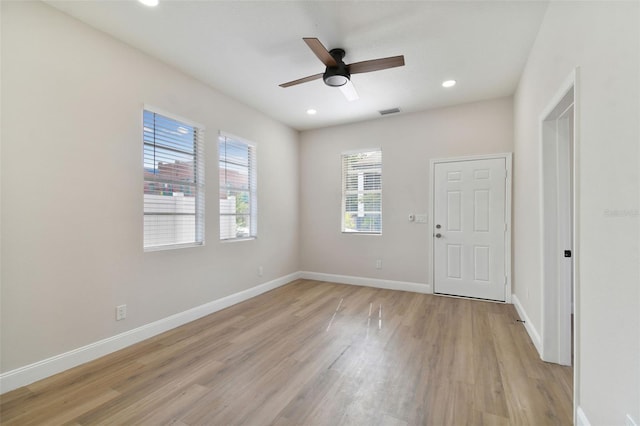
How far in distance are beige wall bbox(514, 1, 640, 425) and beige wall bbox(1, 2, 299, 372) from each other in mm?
3544

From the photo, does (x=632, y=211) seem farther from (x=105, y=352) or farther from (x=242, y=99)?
(x=242, y=99)

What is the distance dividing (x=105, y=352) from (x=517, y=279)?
15.7 feet

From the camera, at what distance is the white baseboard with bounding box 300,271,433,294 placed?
4511 millimetres

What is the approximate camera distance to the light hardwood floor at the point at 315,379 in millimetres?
1764

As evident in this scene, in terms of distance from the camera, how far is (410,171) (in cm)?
462

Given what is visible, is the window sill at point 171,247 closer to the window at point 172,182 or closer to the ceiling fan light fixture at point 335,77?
the window at point 172,182

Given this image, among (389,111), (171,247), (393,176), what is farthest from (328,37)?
(171,247)

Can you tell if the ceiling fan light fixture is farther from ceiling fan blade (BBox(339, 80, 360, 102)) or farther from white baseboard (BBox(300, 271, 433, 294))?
white baseboard (BBox(300, 271, 433, 294))

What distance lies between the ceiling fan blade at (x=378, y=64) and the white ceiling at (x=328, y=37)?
0.96 feet

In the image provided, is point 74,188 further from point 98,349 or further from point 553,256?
point 553,256

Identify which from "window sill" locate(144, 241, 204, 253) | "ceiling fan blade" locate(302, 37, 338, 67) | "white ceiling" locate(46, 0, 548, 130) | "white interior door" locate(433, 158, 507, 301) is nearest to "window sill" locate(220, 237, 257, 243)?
"window sill" locate(144, 241, 204, 253)

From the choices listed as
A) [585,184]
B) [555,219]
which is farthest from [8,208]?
[555,219]

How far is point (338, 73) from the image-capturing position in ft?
8.80

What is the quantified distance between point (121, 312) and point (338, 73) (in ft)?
10.3
